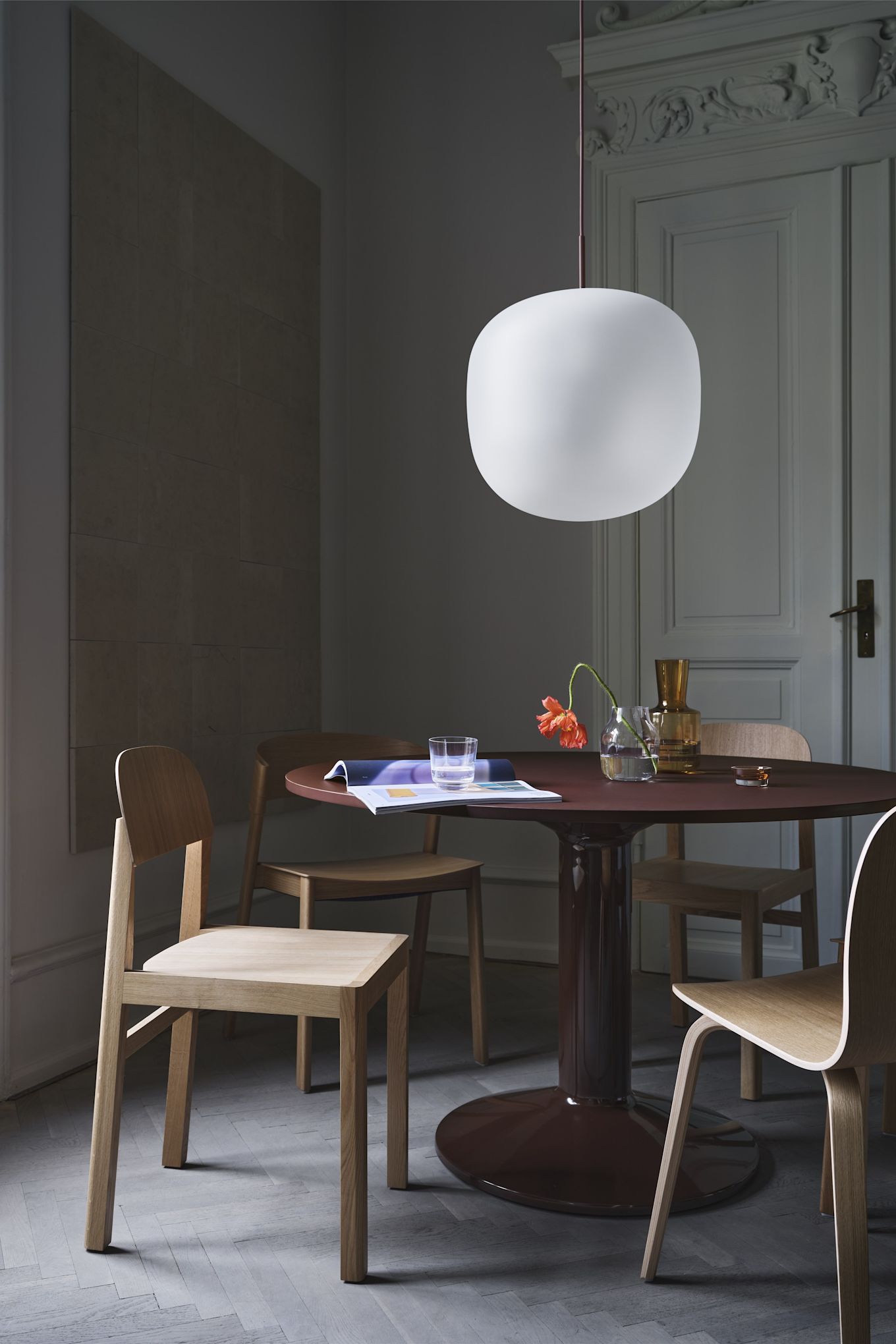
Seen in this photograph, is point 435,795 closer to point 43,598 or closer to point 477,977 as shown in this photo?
point 477,977

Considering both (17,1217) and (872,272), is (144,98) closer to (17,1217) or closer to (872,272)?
(872,272)

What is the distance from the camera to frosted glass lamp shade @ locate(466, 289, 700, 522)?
201 centimetres

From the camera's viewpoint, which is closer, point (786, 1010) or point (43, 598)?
point (786, 1010)

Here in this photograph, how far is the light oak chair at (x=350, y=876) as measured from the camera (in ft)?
8.64

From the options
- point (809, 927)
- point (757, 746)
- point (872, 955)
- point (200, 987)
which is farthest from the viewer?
point (757, 746)

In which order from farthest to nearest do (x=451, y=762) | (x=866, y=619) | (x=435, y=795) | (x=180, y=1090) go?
(x=866, y=619) < (x=180, y=1090) < (x=451, y=762) < (x=435, y=795)

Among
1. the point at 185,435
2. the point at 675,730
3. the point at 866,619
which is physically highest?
the point at 185,435

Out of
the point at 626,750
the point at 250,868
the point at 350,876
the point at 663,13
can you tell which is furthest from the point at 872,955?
the point at 663,13

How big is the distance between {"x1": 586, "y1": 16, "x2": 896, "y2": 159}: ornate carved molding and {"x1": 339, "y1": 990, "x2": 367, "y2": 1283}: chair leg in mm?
2940

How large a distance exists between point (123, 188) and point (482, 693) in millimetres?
1872

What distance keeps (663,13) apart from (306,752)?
2.49 meters

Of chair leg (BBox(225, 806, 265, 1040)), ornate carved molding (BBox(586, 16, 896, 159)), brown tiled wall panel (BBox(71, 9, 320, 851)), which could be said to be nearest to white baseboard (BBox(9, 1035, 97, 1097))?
chair leg (BBox(225, 806, 265, 1040))

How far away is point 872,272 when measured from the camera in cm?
331

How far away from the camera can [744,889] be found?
8.56 feet
